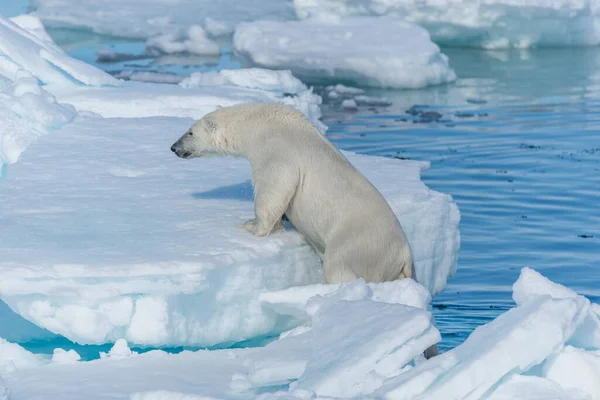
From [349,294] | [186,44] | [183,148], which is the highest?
[183,148]

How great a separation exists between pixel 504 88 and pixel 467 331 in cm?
777

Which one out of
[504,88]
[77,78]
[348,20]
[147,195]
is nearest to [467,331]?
[147,195]

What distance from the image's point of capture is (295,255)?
415 cm

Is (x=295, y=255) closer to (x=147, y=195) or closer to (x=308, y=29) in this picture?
(x=147, y=195)

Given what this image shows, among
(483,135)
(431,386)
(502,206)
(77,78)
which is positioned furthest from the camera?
(483,135)

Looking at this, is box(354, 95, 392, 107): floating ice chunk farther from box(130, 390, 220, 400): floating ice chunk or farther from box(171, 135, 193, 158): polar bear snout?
box(130, 390, 220, 400): floating ice chunk

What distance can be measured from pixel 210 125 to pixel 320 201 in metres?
0.72

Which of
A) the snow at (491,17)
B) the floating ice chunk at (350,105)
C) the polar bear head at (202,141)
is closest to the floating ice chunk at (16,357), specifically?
the polar bear head at (202,141)

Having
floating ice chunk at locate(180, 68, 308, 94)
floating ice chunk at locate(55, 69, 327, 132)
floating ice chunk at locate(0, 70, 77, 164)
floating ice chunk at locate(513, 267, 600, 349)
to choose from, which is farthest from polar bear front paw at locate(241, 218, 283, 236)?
floating ice chunk at locate(180, 68, 308, 94)

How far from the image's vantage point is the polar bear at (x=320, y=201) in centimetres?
405

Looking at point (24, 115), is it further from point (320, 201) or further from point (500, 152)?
point (500, 152)

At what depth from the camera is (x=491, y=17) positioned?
13.9 meters

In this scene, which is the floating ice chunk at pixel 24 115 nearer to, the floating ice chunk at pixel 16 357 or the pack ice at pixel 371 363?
the floating ice chunk at pixel 16 357

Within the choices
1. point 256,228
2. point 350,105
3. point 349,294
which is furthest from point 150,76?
point 349,294
